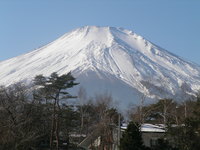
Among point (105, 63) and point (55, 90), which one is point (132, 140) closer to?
point (55, 90)

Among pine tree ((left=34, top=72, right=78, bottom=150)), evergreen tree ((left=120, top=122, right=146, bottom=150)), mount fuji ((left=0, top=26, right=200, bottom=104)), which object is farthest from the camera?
mount fuji ((left=0, top=26, right=200, bottom=104))

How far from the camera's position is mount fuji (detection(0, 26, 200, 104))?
7738 centimetres

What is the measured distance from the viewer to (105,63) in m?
89.1

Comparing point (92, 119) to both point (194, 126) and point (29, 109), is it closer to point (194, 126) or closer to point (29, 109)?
point (29, 109)

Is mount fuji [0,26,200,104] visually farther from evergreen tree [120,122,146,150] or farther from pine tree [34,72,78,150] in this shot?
evergreen tree [120,122,146,150]

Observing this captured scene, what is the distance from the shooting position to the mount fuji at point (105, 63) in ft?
254

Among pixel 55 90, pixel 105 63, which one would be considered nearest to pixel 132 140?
pixel 55 90

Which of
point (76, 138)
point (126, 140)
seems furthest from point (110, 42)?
point (126, 140)

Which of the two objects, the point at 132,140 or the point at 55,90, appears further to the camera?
the point at 55,90

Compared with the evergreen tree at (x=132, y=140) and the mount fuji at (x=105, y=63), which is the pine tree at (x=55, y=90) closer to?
the evergreen tree at (x=132, y=140)

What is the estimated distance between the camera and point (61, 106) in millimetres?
39031

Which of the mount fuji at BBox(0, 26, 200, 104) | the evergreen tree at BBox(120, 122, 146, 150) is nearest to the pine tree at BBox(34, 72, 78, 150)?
the evergreen tree at BBox(120, 122, 146, 150)

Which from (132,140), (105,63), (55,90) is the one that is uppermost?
(105,63)

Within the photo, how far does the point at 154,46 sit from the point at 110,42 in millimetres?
12098
